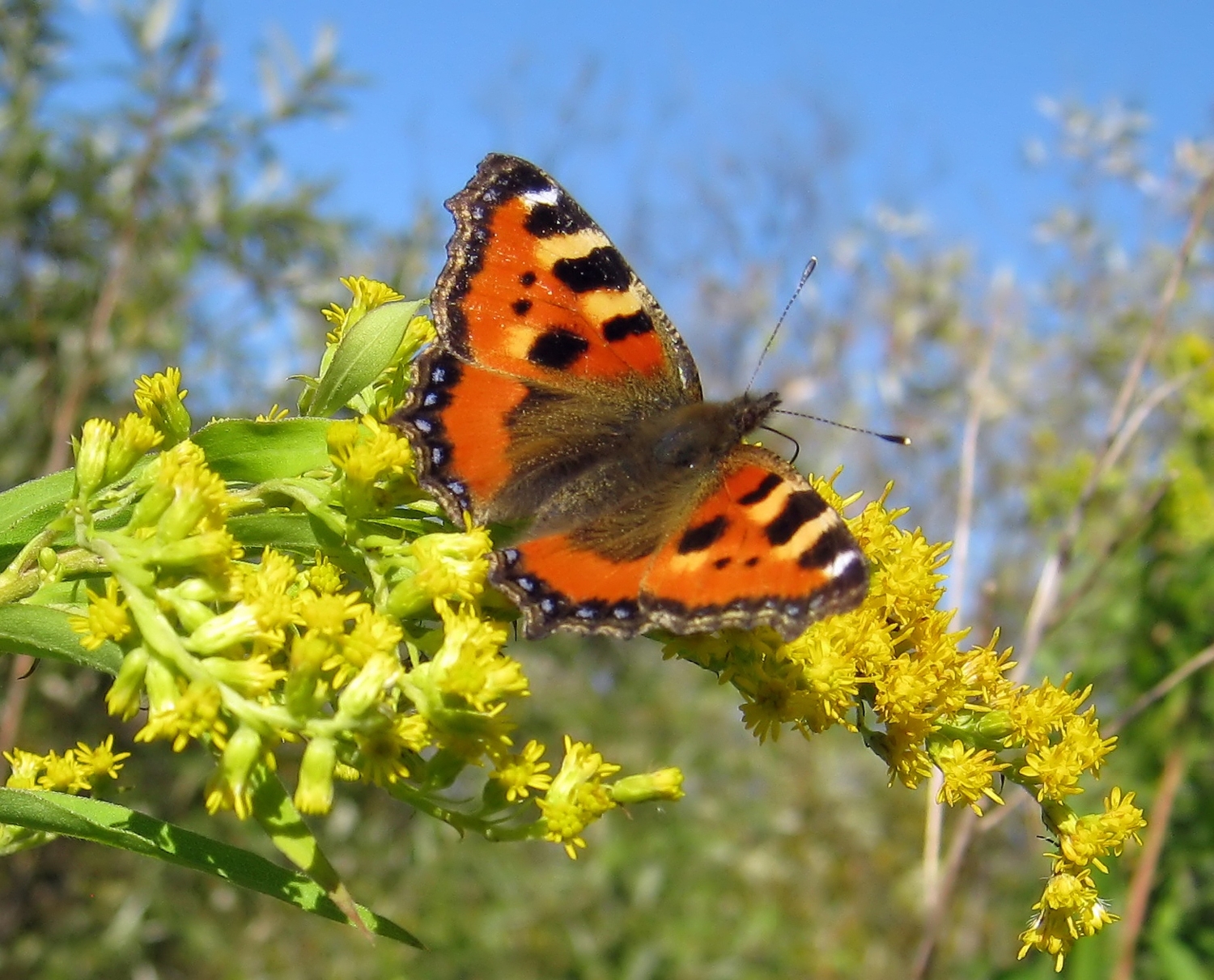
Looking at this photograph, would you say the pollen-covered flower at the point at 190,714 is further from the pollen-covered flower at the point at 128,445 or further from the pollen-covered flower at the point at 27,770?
the pollen-covered flower at the point at 27,770

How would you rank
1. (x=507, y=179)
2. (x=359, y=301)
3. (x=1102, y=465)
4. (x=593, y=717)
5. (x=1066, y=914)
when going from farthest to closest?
(x=593, y=717) → (x=1102, y=465) → (x=507, y=179) → (x=359, y=301) → (x=1066, y=914)

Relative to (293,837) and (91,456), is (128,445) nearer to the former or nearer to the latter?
(91,456)

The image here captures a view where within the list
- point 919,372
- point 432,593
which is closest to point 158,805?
point 432,593

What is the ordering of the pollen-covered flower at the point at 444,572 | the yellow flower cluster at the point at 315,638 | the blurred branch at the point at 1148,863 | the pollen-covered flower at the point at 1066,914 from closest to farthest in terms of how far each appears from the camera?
the yellow flower cluster at the point at 315,638 < the pollen-covered flower at the point at 444,572 < the pollen-covered flower at the point at 1066,914 < the blurred branch at the point at 1148,863

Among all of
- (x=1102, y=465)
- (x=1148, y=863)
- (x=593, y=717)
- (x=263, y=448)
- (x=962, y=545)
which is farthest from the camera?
(x=593, y=717)

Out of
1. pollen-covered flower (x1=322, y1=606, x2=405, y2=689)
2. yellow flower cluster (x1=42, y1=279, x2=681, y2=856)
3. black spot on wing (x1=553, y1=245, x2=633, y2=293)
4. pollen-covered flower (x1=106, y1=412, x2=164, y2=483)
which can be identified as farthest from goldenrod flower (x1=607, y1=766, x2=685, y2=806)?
black spot on wing (x1=553, y1=245, x2=633, y2=293)

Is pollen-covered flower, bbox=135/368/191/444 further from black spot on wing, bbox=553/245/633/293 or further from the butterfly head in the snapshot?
the butterfly head

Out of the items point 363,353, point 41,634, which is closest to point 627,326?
point 363,353

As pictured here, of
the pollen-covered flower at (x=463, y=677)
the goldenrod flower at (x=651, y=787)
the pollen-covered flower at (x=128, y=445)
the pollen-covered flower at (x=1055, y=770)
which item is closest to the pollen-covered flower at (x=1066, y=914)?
the pollen-covered flower at (x=1055, y=770)
